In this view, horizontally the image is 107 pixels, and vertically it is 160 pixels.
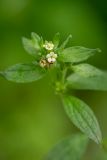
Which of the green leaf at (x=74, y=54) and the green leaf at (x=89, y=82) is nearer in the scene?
the green leaf at (x=74, y=54)

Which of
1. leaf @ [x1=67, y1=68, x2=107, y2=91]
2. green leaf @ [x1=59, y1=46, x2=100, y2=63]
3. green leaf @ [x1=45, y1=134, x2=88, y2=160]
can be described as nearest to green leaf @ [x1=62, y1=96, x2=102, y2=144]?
leaf @ [x1=67, y1=68, x2=107, y2=91]

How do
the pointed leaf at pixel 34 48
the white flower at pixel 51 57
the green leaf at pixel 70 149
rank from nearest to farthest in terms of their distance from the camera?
1. the white flower at pixel 51 57
2. the pointed leaf at pixel 34 48
3. the green leaf at pixel 70 149

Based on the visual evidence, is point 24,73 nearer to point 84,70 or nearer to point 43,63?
point 43,63

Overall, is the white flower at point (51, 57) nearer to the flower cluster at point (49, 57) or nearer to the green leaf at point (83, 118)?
the flower cluster at point (49, 57)

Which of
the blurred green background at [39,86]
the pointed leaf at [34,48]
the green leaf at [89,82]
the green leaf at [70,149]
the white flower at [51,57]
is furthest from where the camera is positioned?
the blurred green background at [39,86]

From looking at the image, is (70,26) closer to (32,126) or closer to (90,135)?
(32,126)

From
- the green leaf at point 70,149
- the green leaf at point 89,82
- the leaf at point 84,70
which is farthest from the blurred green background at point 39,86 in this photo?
the leaf at point 84,70

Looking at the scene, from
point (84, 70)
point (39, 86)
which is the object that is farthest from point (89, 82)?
point (39, 86)

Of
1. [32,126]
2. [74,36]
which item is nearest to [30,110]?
[32,126]
